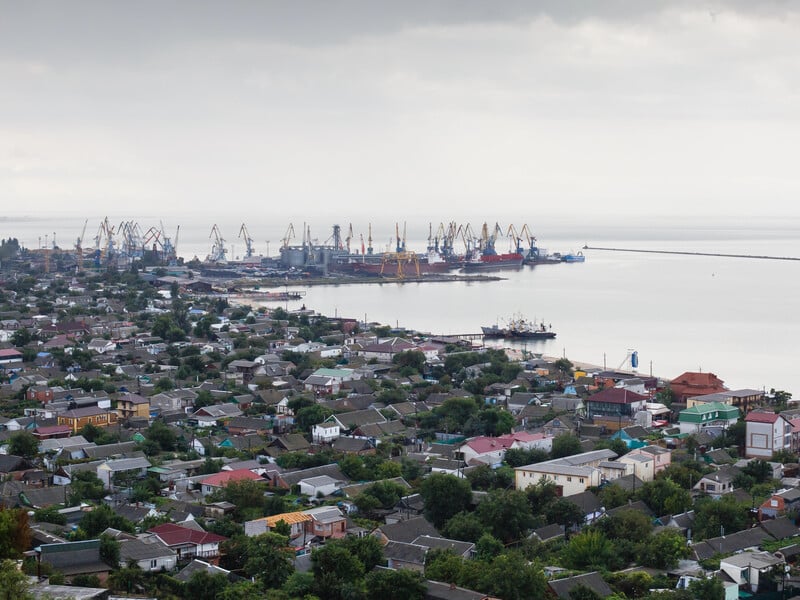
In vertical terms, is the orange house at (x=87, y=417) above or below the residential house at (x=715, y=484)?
above

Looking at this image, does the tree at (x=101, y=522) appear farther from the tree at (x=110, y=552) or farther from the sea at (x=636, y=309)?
the sea at (x=636, y=309)

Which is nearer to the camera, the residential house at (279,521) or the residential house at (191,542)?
the residential house at (191,542)

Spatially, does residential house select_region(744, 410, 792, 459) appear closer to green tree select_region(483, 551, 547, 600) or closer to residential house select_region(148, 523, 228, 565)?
green tree select_region(483, 551, 547, 600)

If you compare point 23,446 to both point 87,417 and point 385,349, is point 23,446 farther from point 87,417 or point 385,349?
point 385,349

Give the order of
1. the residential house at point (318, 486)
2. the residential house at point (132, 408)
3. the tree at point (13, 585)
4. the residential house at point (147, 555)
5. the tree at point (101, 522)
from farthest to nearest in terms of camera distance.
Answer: the residential house at point (132, 408)
the residential house at point (318, 486)
the tree at point (101, 522)
the residential house at point (147, 555)
the tree at point (13, 585)

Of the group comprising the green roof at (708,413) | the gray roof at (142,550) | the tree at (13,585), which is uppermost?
the tree at (13,585)

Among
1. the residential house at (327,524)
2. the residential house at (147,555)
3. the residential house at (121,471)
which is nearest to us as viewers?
the residential house at (147,555)

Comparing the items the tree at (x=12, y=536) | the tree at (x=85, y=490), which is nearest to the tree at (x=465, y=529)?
the tree at (x=12, y=536)

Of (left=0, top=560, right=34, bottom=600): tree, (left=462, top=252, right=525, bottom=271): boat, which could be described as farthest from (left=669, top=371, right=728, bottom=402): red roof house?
(left=462, top=252, right=525, bottom=271): boat
